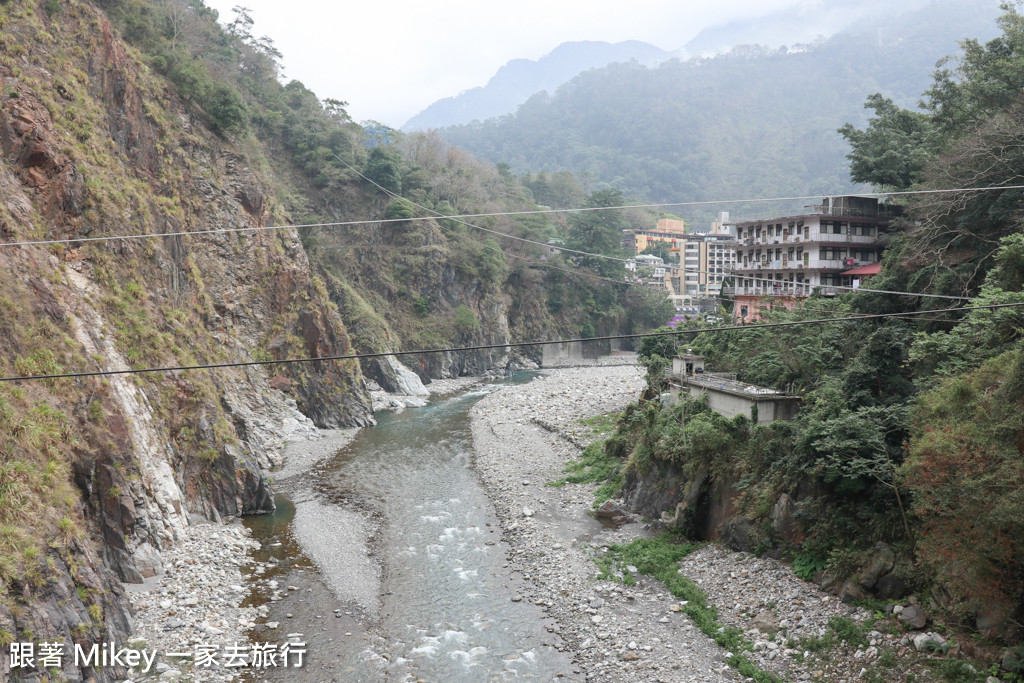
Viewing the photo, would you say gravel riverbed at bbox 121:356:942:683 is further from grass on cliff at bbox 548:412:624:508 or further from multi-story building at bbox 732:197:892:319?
multi-story building at bbox 732:197:892:319

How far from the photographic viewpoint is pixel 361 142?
49.9 metres

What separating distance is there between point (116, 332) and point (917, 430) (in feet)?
56.4

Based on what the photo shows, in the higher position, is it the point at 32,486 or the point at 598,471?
the point at 32,486

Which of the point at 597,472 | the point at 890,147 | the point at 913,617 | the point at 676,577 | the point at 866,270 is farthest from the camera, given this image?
the point at 866,270

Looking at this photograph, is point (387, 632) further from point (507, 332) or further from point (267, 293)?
point (507, 332)

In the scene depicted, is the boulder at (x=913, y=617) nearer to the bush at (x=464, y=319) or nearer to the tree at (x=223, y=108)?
the tree at (x=223, y=108)

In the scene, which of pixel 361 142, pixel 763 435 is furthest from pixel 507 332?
pixel 763 435

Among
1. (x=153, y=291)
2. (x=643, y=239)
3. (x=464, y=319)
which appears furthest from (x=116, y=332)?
(x=643, y=239)

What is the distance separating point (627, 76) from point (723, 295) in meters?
141

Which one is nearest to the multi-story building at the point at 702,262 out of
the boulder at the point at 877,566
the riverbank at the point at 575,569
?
the riverbank at the point at 575,569

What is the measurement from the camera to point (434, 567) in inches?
554

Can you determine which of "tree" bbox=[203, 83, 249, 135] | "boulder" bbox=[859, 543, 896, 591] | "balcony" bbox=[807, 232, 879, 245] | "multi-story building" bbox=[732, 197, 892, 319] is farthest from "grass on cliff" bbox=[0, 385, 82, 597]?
"balcony" bbox=[807, 232, 879, 245]

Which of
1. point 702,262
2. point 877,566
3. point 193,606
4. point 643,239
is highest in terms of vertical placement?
point 643,239

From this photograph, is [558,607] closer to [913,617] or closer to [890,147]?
[913,617]
